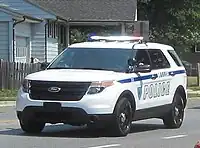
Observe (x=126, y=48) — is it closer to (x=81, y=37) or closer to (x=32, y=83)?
(x=32, y=83)

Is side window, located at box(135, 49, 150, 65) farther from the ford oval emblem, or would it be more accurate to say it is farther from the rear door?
the ford oval emblem

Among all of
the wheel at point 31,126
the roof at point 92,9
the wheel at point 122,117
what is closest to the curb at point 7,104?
the wheel at point 31,126

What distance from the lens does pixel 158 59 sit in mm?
15539

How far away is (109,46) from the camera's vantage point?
14859 millimetres

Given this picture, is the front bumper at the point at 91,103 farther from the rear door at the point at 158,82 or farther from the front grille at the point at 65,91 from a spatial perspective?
the rear door at the point at 158,82

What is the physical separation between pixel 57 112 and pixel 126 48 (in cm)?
243

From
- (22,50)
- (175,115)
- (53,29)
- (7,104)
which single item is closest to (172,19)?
(53,29)

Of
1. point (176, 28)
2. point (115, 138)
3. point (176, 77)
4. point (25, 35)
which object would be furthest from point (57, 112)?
point (176, 28)

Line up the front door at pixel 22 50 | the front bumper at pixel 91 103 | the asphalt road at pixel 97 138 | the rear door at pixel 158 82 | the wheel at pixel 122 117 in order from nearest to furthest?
the asphalt road at pixel 97 138
the front bumper at pixel 91 103
the wheel at pixel 122 117
the rear door at pixel 158 82
the front door at pixel 22 50

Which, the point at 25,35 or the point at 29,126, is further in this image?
the point at 25,35

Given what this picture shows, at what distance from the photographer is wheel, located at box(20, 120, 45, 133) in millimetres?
13938

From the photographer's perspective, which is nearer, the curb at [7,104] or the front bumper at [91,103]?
the front bumper at [91,103]

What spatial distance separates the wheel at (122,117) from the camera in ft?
44.3

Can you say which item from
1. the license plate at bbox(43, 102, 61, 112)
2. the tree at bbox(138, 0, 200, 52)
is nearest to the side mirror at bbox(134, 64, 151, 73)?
the license plate at bbox(43, 102, 61, 112)
